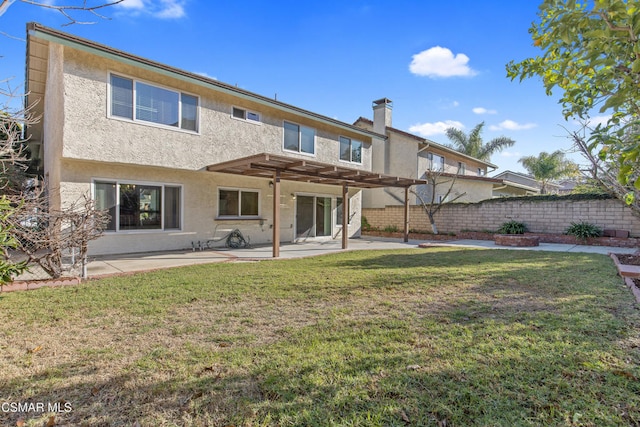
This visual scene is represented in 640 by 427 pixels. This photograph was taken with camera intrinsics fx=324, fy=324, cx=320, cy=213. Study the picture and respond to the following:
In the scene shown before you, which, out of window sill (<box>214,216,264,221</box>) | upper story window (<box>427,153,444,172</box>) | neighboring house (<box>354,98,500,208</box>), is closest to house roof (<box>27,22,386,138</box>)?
window sill (<box>214,216,264,221</box>)

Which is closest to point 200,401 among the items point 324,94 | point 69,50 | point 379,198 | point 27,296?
point 27,296

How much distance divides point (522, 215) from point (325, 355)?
57.8 feet

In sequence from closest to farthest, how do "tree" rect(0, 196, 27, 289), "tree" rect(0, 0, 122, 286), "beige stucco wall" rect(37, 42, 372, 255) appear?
"tree" rect(0, 0, 122, 286) → "tree" rect(0, 196, 27, 289) → "beige stucco wall" rect(37, 42, 372, 255)

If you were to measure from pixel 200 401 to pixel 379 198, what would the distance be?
73.4ft

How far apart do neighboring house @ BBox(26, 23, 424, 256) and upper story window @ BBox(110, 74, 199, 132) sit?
3 centimetres

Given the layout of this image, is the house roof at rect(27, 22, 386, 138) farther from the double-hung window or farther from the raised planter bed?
the raised planter bed

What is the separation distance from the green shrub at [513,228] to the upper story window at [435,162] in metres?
7.86

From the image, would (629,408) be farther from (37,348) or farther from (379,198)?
(379,198)

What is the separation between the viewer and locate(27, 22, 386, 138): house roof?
851 cm

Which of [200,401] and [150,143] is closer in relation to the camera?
[200,401]

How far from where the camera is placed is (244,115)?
13.7 m

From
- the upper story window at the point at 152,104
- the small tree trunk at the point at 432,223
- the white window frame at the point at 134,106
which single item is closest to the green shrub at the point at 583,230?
the small tree trunk at the point at 432,223

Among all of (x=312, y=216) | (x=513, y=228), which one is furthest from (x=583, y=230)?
(x=312, y=216)

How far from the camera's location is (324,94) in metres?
19.7
